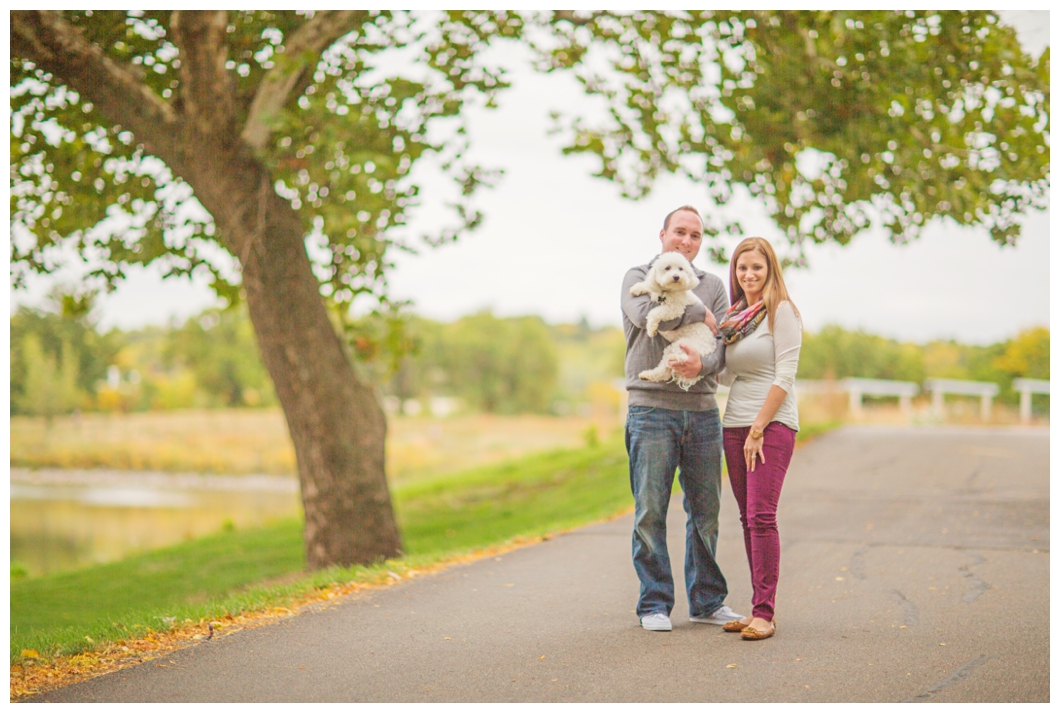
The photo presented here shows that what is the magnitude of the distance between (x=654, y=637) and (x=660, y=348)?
1.49m

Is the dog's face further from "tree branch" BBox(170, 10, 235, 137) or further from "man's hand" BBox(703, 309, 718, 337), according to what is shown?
"tree branch" BBox(170, 10, 235, 137)

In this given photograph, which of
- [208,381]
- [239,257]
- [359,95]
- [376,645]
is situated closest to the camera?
[376,645]

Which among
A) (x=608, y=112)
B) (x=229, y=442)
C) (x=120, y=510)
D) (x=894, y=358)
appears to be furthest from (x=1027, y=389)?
(x=229, y=442)

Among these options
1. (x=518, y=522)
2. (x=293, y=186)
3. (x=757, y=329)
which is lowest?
(x=518, y=522)

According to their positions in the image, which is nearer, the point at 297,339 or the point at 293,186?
the point at 297,339

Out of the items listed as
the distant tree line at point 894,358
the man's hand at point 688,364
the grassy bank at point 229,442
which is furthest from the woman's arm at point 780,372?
the grassy bank at point 229,442

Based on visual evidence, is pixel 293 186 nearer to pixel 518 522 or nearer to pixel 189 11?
pixel 189 11

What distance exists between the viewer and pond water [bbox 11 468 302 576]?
20.1 metres

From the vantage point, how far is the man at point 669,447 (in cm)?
486

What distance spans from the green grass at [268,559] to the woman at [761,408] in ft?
9.77

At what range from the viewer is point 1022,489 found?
10367 millimetres
